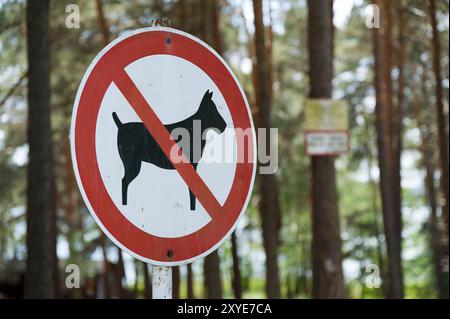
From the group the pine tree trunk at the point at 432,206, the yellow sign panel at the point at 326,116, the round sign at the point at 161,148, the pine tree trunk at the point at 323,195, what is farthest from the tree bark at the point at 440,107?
the round sign at the point at 161,148

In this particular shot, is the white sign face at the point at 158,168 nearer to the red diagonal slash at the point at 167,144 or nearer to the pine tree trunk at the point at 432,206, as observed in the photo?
the red diagonal slash at the point at 167,144

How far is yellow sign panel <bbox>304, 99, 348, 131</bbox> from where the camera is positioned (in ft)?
29.8

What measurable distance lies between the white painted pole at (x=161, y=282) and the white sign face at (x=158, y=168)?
0.14m

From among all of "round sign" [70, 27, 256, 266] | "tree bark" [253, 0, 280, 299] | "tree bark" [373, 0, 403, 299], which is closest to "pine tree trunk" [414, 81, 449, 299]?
"tree bark" [373, 0, 403, 299]

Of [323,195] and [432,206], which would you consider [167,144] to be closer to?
[323,195]

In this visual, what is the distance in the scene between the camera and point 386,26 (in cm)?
2077

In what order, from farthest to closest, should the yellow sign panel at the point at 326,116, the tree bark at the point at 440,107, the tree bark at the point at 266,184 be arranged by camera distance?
1. the tree bark at the point at 266,184
2. the tree bark at the point at 440,107
3. the yellow sign panel at the point at 326,116

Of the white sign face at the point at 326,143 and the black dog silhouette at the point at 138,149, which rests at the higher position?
the white sign face at the point at 326,143

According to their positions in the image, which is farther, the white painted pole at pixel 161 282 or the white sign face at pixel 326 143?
the white sign face at pixel 326 143

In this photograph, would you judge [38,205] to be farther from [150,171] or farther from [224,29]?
[224,29]

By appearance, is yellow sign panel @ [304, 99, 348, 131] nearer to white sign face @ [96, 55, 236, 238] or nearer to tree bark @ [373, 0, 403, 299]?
white sign face @ [96, 55, 236, 238]

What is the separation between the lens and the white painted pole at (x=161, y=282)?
2564 millimetres
